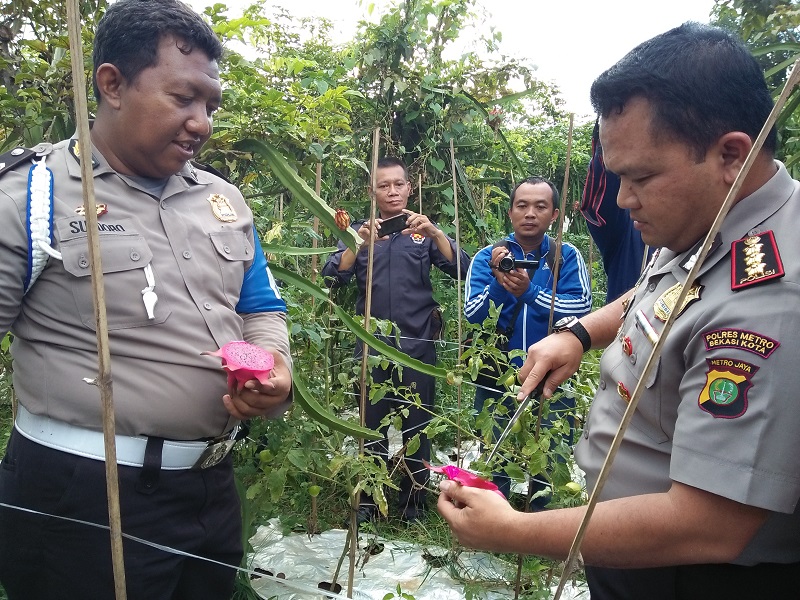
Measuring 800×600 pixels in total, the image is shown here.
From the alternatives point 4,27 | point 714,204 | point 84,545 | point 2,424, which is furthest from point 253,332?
point 2,424

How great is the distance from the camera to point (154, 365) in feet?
3.91

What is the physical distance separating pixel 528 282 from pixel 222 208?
1.59 metres

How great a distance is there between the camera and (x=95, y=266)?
Result: 0.72m

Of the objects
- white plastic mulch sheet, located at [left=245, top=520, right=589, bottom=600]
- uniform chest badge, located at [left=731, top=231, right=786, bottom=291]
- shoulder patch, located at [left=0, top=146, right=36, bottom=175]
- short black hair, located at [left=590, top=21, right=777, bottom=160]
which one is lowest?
white plastic mulch sheet, located at [left=245, top=520, right=589, bottom=600]

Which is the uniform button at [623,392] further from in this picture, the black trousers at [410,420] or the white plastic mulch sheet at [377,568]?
the black trousers at [410,420]

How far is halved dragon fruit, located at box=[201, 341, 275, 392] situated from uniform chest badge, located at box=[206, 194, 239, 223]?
0.34 meters

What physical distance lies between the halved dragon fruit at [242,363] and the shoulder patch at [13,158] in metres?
0.47

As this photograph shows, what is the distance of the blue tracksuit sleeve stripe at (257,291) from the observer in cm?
147

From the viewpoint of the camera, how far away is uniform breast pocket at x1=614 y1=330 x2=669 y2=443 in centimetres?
92

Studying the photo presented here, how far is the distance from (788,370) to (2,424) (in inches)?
127

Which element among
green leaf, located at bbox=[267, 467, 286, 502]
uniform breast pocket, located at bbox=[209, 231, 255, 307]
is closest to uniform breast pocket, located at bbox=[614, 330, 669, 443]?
uniform breast pocket, located at bbox=[209, 231, 255, 307]

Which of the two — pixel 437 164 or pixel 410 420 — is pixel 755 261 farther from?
pixel 437 164

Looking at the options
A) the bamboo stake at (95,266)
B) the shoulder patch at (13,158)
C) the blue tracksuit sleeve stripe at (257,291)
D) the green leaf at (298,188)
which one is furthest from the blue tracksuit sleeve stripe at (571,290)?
the bamboo stake at (95,266)

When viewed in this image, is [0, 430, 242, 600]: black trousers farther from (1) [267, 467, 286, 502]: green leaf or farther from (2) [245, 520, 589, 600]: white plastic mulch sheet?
(2) [245, 520, 589, 600]: white plastic mulch sheet
